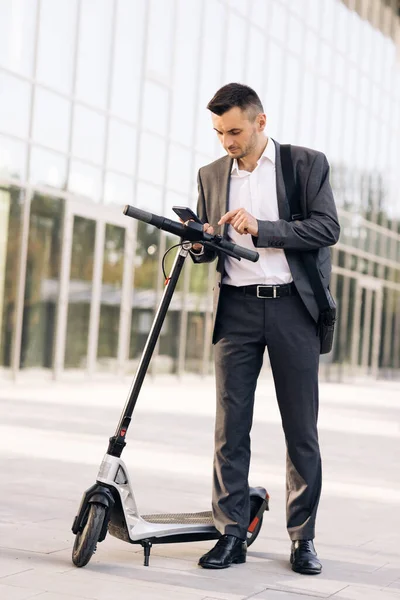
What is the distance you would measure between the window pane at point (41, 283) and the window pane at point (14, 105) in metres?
1.09

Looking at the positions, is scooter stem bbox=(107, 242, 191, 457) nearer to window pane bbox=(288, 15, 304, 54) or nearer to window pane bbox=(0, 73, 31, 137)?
window pane bbox=(0, 73, 31, 137)

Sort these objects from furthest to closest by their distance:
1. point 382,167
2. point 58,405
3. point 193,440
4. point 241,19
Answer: point 382,167 < point 241,19 < point 58,405 < point 193,440

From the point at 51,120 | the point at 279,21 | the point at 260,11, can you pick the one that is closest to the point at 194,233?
the point at 51,120

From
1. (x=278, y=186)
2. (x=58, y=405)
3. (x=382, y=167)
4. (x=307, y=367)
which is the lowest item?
(x=58, y=405)

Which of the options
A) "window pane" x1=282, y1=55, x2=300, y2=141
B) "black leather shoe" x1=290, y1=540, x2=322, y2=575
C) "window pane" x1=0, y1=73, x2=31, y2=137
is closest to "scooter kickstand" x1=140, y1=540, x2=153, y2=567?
"black leather shoe" x1=290, y1=540, x2=322, y2=575

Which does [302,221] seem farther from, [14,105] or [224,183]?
[14,105]

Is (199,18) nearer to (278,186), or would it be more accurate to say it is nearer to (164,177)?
(164,177)

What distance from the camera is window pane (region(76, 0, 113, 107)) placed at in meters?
17.9

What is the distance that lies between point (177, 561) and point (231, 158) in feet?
5.30

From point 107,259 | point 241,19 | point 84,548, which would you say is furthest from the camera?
point 241,19

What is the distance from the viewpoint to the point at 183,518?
15.0 feet

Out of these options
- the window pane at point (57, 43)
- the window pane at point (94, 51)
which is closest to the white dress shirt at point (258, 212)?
the window pane at point (57, 43)

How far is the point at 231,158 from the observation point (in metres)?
4.54

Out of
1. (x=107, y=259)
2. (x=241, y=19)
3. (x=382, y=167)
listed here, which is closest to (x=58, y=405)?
(x=107, y=259)
